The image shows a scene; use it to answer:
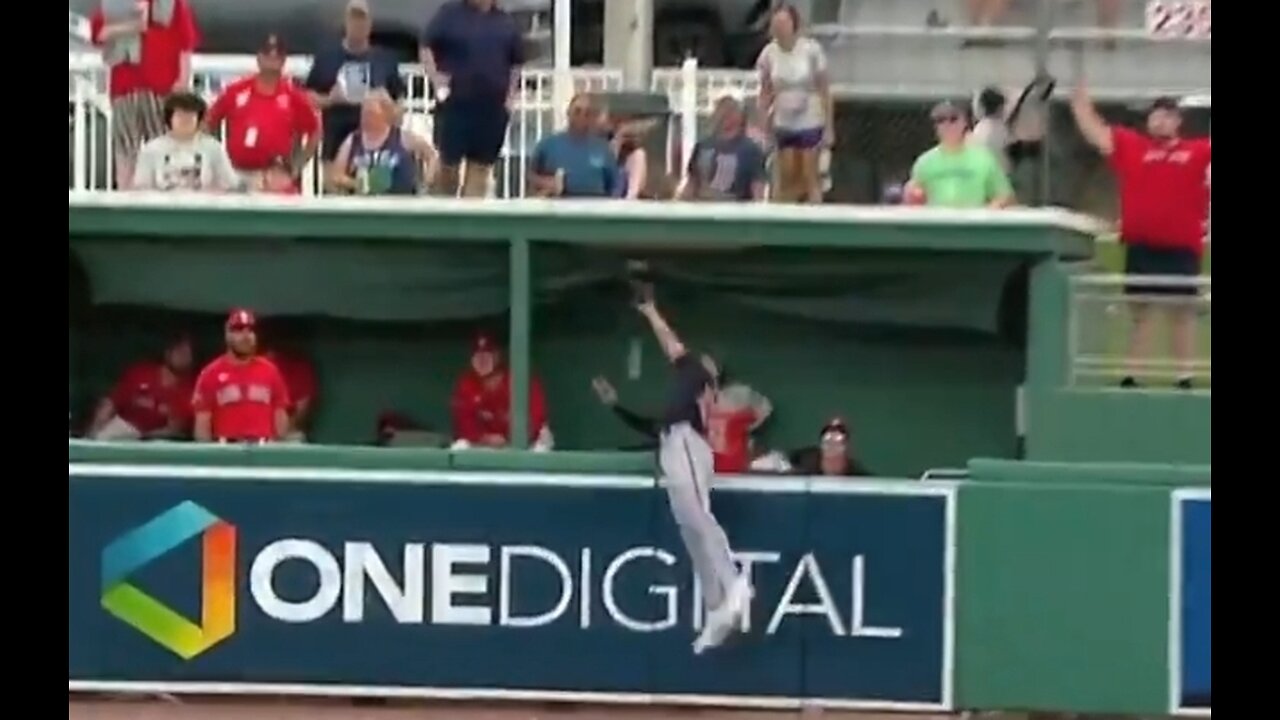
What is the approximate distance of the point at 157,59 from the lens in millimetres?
14047

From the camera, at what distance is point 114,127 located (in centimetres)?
1418

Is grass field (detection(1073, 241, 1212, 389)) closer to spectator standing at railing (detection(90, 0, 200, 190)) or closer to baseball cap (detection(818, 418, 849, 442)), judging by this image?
baseball cap (detection(818, 418, 849, 442))

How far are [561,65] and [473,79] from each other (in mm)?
2478

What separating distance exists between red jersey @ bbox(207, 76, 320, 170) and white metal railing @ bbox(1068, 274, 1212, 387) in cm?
421

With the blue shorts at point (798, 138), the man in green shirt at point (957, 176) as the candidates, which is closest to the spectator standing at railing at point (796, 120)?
the blue shorts at point (798, 138)

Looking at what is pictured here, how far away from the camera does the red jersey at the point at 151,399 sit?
14.5 m

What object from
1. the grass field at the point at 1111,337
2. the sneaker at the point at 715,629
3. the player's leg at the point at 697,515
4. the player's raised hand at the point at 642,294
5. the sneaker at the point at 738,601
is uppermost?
the player's raised hand at the point at 642,294

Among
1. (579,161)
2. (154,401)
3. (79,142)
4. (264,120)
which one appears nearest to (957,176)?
(579,161)

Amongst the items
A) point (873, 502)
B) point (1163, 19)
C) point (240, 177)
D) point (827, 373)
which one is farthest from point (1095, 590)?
point (1163, 19)

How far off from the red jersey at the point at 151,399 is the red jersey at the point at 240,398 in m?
0.67

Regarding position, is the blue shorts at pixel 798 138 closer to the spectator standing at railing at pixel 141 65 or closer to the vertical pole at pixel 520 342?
the vertical pole at pixel 520 342

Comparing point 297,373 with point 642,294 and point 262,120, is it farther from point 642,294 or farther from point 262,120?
point 642,294
